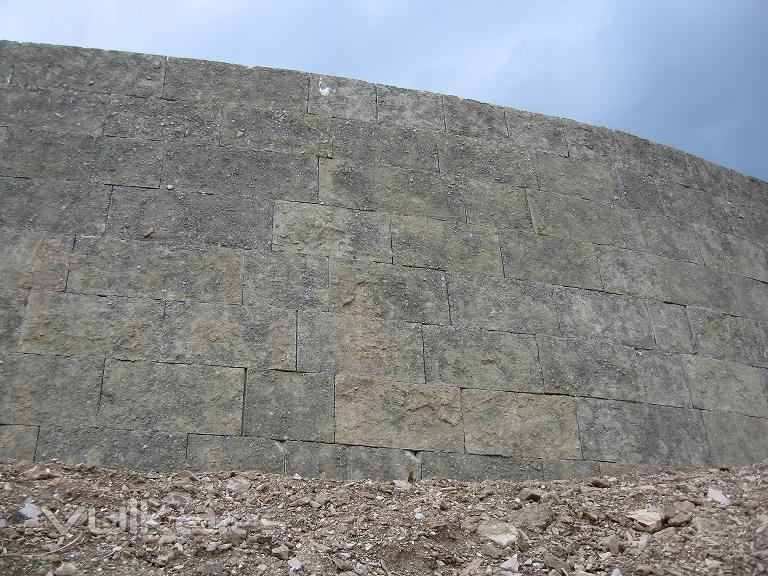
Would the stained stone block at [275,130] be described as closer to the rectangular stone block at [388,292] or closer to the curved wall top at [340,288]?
the curved wall top at [340,288]

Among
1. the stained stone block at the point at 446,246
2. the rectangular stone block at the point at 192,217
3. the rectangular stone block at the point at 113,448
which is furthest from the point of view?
the stained stone block at the point at 446,246

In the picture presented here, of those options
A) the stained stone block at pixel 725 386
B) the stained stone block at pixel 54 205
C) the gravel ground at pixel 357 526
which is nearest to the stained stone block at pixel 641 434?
the stained stone block at pixel 725 386

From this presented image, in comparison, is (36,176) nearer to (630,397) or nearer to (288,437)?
(288,437)

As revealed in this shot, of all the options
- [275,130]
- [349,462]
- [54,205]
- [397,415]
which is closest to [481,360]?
[397,415]

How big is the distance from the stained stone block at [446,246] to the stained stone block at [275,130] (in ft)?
3.06

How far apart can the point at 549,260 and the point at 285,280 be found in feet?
7.49

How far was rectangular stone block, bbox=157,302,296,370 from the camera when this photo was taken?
20.2ft

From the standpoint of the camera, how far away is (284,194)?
695cm

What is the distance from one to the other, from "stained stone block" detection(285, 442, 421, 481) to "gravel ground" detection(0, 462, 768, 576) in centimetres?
20

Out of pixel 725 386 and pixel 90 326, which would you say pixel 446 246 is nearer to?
pixel 725 386

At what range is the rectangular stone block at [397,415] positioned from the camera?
620 cm

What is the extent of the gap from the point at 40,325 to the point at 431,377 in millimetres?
2798

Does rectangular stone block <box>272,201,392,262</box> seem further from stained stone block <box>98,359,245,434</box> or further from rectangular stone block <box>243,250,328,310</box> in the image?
stained stone block <box>98,359,245,434</box>

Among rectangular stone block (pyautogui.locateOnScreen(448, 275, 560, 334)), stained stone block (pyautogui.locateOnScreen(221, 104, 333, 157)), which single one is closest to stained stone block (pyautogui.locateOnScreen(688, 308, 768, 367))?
rectangular stone block (pyautogui.locateOnScreen(448, 275, 560, 334))
